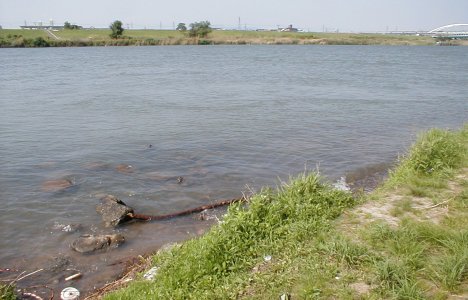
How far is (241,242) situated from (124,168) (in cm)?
786

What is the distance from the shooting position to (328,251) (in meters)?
5.51

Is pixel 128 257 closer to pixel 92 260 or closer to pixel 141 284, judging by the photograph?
pixel 92 260

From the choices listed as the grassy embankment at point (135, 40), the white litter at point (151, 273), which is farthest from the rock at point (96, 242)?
the grassy embankment at point (135, 40)

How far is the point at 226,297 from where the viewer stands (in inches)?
197

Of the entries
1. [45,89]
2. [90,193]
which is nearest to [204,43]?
[45,89]

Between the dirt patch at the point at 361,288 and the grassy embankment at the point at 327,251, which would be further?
the grassy embankment at the point at 327,251

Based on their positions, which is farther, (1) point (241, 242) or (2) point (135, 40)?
(2) point (135, 40)

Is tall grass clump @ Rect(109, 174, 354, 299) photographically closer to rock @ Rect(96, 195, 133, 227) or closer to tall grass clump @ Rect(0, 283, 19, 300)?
tall grass clump @ Rect(0, 283, 19, 300)

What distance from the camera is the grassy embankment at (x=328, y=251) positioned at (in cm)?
484

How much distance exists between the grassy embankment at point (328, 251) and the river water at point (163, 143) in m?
2.34

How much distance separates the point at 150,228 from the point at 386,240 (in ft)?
17.1

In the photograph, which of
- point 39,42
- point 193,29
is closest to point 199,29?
point 193,29

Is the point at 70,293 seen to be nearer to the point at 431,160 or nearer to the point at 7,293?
the point at 7,293

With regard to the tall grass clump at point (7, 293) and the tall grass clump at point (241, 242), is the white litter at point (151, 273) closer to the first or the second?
the tall grass clump at point (241, 242)
